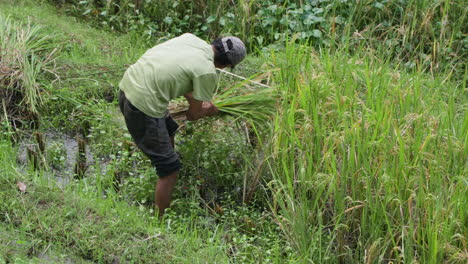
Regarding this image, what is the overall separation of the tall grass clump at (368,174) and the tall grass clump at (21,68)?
2053mm

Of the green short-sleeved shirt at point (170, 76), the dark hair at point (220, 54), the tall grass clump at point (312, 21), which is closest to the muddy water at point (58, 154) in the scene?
the green short-sleeved shirt at point (170, 76)

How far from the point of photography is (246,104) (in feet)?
15.6

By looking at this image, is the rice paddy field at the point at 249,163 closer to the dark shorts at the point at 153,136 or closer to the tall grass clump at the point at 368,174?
the tall grass clump at the point at 368,174

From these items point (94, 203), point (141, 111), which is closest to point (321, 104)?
point (141, 111)

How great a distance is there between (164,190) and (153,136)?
39 cm

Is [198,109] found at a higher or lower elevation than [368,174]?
higher

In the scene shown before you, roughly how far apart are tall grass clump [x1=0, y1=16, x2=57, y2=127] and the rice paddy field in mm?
15

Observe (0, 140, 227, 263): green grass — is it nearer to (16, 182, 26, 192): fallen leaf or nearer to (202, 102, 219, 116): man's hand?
(16, 182, 26, 192): fallen leaf

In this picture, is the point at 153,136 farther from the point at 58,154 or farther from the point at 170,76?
the point at 58,154

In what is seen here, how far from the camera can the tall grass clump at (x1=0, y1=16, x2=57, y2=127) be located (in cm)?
557

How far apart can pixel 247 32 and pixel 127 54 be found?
128 cm

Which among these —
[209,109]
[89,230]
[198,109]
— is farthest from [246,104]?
[89,230]

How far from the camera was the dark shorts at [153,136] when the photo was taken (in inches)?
173

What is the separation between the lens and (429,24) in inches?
267
